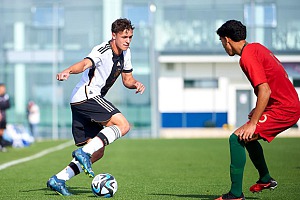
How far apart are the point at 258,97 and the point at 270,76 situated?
35 centimetres

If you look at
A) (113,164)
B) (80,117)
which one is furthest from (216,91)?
(80,117)

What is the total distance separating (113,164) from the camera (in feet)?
53.0

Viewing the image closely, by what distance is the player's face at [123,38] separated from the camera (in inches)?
357

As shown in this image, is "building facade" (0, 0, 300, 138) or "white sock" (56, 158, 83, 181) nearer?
"white sock" (56, 158, 83, 181)

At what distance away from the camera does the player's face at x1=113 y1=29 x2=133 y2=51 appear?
9070 millimetres

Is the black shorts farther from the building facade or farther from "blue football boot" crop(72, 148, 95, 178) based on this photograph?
the building facade

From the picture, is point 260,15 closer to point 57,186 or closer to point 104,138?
point 104,138

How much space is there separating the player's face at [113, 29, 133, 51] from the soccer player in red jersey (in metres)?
1.56

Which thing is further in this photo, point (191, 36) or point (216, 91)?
point (216, 91)

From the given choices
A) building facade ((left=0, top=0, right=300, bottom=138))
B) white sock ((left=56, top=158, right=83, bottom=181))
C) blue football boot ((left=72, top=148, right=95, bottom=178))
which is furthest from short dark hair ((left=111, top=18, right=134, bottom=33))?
building facade ((left=0, top=0, right=300, bottom=138))

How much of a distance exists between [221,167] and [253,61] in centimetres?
736

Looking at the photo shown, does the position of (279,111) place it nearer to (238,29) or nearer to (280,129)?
(280,129)

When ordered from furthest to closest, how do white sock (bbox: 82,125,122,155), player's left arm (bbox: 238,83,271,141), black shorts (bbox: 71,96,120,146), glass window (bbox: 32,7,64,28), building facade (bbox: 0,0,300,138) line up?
glass window (bbox: 32,7,64,28) → building facade (bbox: 0,0,300,138) → black shorts (bbox: 71,96,120,146) → white sock (bbox: 82,125,122,155) → player's left arm (bbox: 238,83,271,141)

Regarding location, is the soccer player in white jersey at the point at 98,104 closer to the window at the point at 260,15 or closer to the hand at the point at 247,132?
the hand at the point at 247,132
